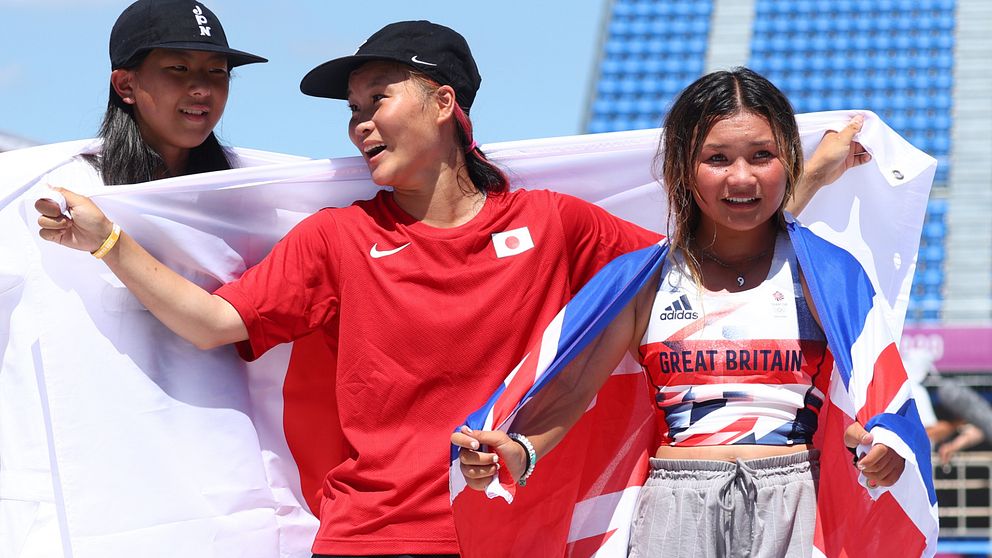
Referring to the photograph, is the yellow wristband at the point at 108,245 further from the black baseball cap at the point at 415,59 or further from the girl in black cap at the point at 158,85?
the black baseball cap at the point at 415,59

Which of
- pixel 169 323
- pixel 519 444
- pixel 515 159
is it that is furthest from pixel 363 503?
pixel 515 159

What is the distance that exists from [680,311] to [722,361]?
145 millimetres

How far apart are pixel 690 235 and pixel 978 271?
15.3 meters

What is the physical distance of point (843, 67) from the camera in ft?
64.7

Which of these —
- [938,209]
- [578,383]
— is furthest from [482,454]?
[938,209]

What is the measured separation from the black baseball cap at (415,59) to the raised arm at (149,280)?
579 mm

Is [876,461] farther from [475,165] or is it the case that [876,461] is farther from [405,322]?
[475,165]

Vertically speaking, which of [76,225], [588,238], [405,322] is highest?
[76,225]

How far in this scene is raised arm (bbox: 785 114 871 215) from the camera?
9.90 feet

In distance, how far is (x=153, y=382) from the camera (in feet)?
9.77

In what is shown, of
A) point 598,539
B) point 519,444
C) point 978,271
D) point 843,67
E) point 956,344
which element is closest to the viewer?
point 519,444

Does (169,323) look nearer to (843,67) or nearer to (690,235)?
Answer: (690,235)

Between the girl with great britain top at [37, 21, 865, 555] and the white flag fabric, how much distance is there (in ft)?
0.65

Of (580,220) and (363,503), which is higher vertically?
(580,220)
